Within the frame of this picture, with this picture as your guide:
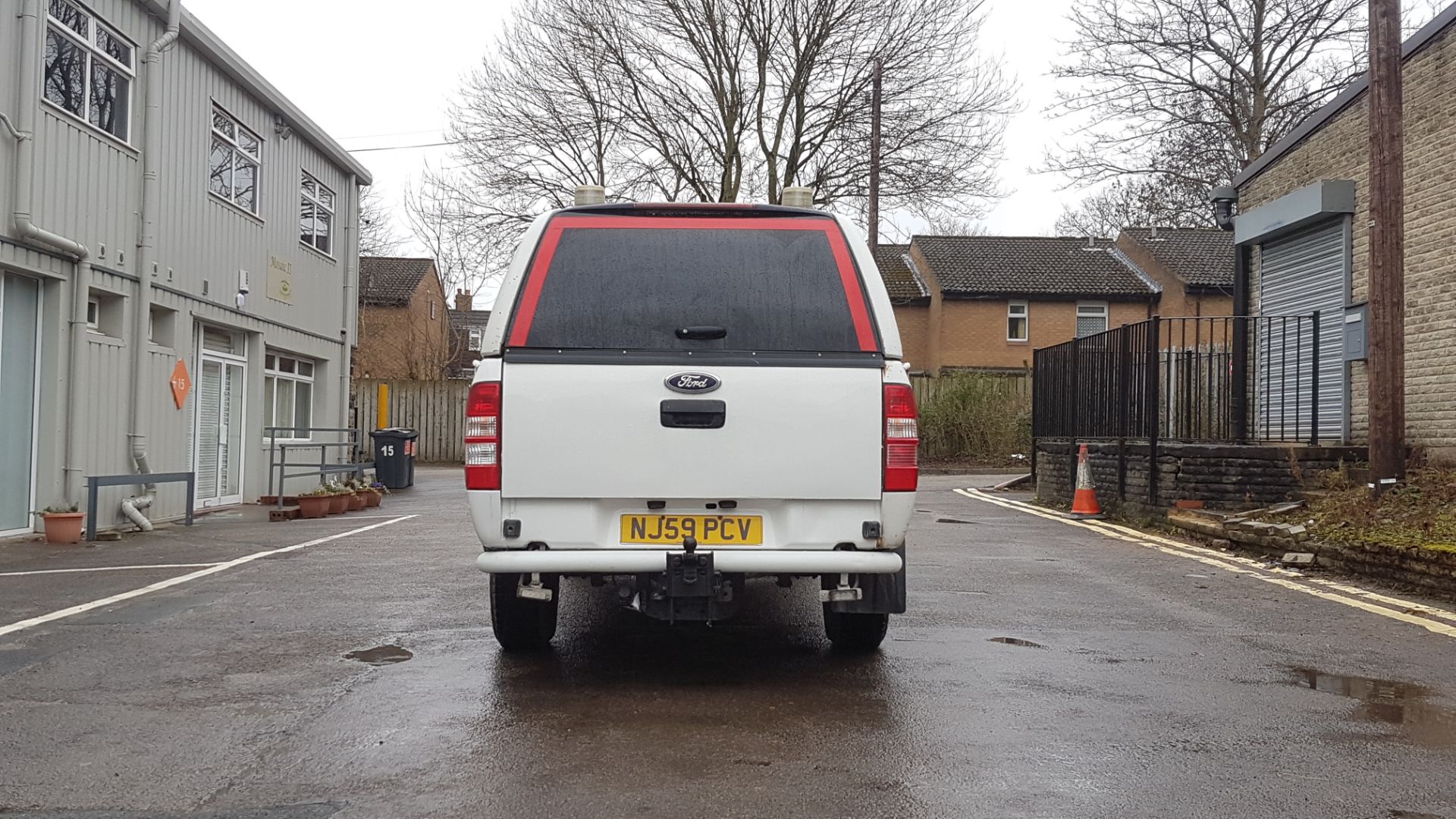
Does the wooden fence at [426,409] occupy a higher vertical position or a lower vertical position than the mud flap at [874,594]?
higher

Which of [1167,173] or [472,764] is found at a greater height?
[1167,173]

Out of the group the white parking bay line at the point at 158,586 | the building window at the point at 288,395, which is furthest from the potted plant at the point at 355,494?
the white parking bay line at the point at 158,586

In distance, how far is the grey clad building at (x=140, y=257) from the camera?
11359 mm

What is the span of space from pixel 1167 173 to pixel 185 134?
78.4ft

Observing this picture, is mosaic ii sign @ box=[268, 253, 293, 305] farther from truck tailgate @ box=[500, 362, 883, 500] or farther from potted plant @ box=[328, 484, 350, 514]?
truck tailgate @ box=[500, 362, 883, 500]

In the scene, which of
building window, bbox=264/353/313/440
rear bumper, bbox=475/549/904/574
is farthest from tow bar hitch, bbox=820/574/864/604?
building window, bbox=264/353/313/440

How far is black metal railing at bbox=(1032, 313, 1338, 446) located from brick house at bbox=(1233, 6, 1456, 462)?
0.34 m

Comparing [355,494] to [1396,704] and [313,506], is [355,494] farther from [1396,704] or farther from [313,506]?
[1396,704]

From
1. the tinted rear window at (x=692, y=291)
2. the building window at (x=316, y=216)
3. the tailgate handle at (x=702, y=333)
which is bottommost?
the tailgate handle at (x=702, y=333)

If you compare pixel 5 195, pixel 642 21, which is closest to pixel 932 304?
pixel 642 21

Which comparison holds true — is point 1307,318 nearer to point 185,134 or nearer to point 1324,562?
point 1324,562

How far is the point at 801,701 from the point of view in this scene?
499 cm

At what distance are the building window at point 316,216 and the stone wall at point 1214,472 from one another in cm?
1281

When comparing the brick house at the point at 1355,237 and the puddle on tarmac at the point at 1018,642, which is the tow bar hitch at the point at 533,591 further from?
the brick house at the point at 1355,237
